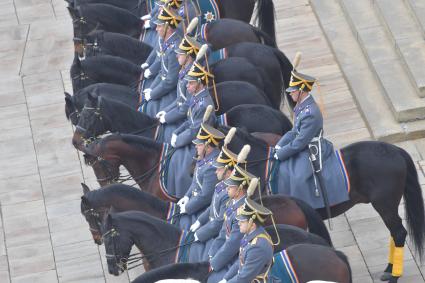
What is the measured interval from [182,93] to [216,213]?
9.41ft

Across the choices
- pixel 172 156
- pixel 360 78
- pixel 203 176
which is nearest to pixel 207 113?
pixel 203 176

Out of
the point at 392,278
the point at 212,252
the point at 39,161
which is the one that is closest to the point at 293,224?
the point at 212,252

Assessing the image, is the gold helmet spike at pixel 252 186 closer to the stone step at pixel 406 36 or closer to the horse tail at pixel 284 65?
the horse tail at pixel 284 65

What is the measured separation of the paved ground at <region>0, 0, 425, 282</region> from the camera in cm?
1620

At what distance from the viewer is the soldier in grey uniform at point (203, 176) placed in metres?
13.6

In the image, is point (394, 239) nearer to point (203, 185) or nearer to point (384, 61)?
point (203, 185)

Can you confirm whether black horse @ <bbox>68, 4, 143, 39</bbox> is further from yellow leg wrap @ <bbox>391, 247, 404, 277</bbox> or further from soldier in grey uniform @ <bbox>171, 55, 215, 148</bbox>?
yellow leg wrap @ <bbox>391, 247, 404, 277</bbox>

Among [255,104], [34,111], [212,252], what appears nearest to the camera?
[212,252]

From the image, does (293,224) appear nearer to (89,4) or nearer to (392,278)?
(392,278)

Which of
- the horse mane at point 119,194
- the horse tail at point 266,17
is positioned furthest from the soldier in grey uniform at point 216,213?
the horse tail at point 266,17

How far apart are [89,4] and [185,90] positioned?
331 cm

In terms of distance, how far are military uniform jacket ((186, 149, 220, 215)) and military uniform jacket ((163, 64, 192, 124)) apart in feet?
5.88

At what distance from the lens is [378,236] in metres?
16.0

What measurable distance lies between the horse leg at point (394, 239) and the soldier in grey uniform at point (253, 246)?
9.22 feet
